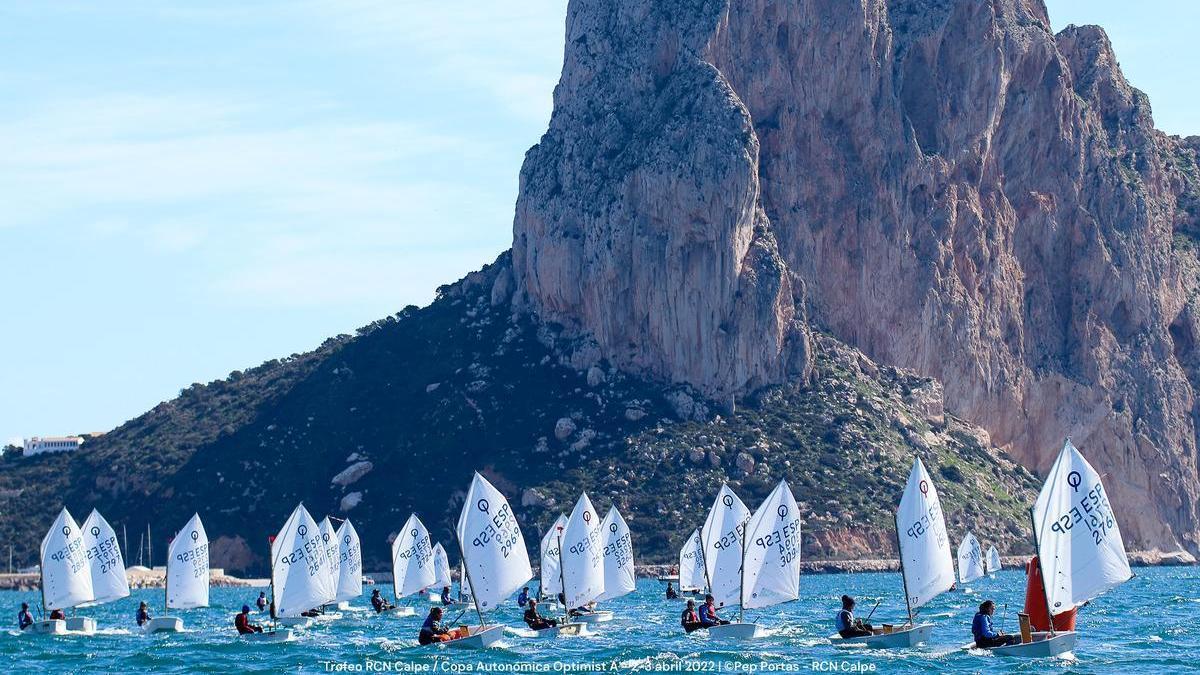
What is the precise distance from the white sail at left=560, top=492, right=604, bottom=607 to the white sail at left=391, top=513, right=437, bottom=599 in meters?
25.8

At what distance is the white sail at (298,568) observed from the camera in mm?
73375

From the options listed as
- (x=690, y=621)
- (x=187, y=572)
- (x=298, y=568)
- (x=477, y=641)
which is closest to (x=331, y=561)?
(x=187, y=572)

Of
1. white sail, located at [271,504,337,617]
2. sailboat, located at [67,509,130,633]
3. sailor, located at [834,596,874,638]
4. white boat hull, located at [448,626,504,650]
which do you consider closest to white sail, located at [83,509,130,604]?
sailboat, located at [67,509,130,633]

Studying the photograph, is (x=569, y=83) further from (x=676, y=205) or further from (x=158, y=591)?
(x=158, y=591)

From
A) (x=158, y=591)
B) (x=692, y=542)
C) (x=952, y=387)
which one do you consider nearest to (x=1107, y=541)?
(x=692, y=542)

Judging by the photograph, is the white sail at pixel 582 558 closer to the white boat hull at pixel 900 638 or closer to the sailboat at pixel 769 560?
the sailboat at pixel 769 560

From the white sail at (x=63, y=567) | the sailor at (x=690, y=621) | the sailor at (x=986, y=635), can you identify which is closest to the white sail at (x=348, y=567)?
the white sail at (x=63, y=567)

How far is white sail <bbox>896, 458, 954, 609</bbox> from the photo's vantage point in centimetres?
6275

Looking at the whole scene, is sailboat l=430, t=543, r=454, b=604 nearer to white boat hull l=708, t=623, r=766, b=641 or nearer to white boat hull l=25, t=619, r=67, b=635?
white boat hull l=25, t=619, r=67, b=635

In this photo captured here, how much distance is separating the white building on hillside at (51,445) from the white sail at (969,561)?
92.8 m

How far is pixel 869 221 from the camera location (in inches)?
6703

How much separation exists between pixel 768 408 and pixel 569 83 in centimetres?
3576

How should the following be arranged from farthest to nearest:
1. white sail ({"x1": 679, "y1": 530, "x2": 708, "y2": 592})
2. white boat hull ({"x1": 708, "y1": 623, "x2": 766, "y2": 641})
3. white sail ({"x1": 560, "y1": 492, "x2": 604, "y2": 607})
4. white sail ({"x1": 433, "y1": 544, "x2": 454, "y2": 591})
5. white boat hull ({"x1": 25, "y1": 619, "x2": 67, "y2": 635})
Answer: white sail ({"x1": 433, "y1": 544, "x2": 454, "y2": 591}) → white sail ({"x1": 679, "y1": 530, "x2": 708, "y2": 592}) → white boat hull ({"x1": 25, "y1": 619, "x2": 67, "y2": 635}) → white sail ({"x1": 560, "y1": 492, "x2": 604, "y2": 607}) → white boat hull ({"x1": 708, "y1": 623, "x2": 766, "y2": 641})

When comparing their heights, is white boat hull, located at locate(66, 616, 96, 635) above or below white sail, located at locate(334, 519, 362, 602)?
below
